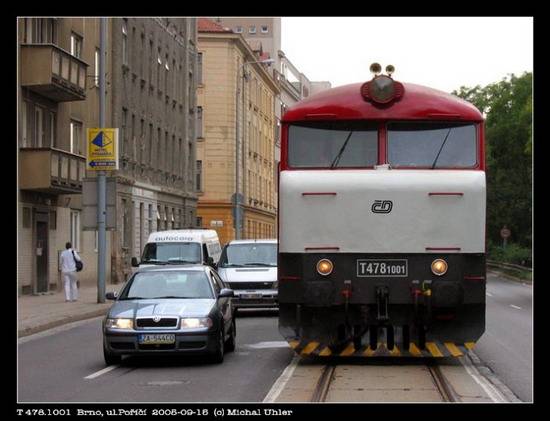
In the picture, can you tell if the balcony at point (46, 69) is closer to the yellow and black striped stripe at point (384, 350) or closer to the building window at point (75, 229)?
the building window at point (75, 229)

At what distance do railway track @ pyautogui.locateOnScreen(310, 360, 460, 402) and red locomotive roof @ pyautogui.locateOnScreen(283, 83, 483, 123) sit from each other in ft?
10.7

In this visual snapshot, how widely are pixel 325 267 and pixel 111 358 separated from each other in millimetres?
3271

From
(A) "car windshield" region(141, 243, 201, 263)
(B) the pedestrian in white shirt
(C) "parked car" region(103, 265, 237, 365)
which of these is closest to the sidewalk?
(B) the pedestrian in white shirt

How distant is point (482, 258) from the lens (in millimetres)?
14883

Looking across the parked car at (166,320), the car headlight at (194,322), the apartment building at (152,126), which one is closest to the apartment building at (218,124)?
the apartment building at (152,126)

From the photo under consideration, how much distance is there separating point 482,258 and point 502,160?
61182 mm

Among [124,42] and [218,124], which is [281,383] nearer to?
[124,42]

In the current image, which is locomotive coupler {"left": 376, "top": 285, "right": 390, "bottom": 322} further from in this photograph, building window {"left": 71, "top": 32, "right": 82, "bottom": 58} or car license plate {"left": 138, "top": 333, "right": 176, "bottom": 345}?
building window {"left": 71, "top": 32, "right": 82, "bottom": 58}

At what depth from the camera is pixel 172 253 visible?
30.4 metres

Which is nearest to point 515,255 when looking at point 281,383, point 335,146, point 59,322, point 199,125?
point 199,125

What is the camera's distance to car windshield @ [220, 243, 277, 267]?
2725 cm

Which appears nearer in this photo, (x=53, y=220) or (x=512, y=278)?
(x=53, y=220)
